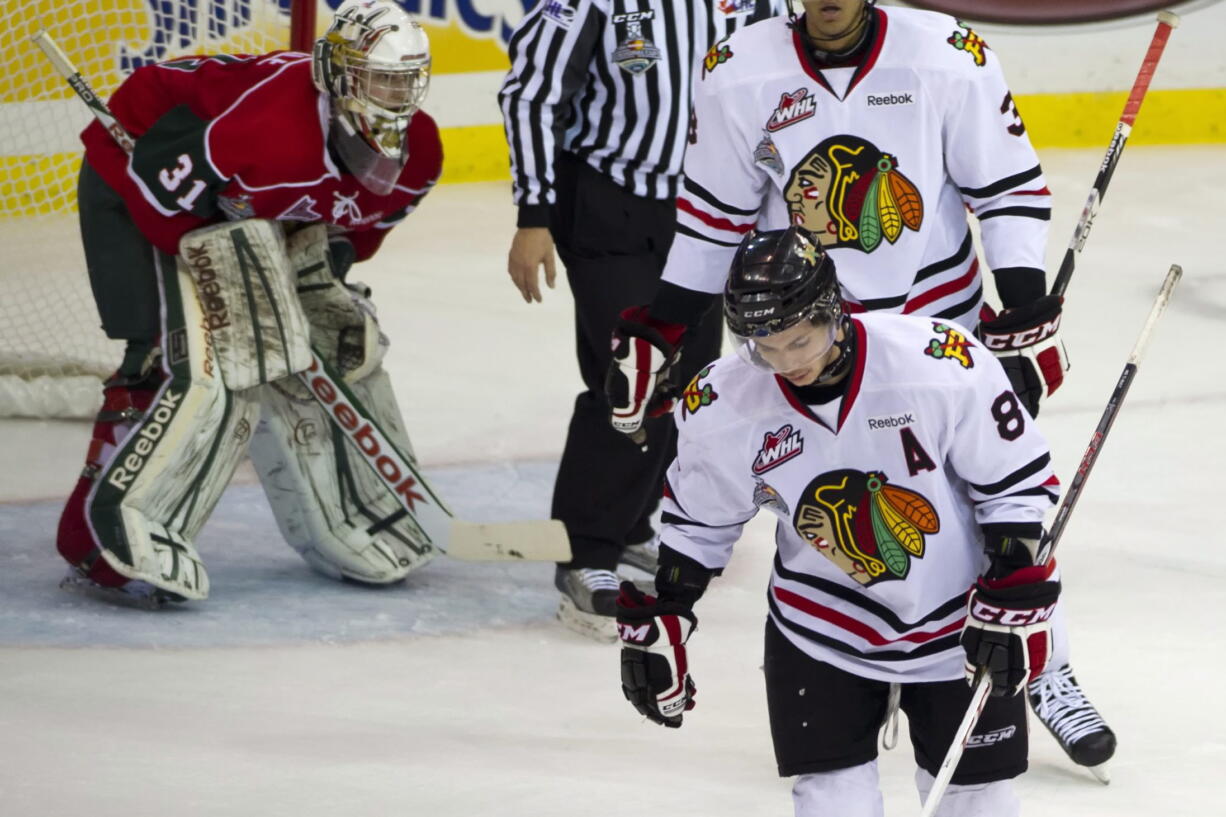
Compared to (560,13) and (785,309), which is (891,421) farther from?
(560,13)

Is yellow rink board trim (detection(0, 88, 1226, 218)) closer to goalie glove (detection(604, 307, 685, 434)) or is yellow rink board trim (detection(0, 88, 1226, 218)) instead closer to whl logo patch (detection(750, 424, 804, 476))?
goalie glove (detection(604, 307, 685, 434))

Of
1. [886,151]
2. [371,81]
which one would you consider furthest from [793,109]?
[371,81]

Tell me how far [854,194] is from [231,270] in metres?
1.33

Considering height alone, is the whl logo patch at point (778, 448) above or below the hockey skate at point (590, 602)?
above

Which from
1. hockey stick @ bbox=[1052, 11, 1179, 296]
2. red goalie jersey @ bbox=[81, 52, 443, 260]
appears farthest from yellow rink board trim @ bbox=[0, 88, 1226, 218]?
hockey stick @ bbox=[1052, 11, 1179, 296]

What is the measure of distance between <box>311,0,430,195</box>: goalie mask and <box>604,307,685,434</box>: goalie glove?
23.3 inches

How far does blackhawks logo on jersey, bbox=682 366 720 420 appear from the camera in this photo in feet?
6.76

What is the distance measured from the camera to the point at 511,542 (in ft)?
11.6

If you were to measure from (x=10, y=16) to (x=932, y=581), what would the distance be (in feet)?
11.5

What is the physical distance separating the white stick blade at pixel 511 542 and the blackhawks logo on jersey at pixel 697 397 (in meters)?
1.39

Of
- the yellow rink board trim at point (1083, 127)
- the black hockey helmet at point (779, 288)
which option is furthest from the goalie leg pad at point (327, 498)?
the yellow rink board trim at point (1083, 127)

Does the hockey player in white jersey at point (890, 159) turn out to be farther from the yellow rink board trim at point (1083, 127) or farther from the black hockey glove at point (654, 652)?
the yellow rink board trim at point (1083, 127)

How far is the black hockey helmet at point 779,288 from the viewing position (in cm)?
192

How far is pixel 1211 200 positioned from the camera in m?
6.52
